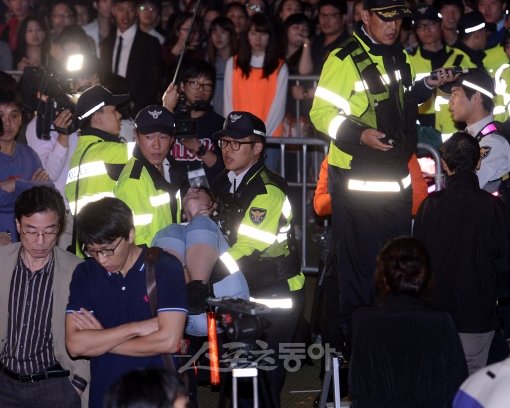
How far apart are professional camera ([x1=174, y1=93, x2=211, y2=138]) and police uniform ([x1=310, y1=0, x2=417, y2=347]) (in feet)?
5.15

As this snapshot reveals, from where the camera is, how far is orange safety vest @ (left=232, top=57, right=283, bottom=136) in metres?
11.9

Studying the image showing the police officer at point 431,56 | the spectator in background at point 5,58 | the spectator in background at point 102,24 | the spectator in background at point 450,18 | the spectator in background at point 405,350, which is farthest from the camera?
the spectator in background at point 102,24

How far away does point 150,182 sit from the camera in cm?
778

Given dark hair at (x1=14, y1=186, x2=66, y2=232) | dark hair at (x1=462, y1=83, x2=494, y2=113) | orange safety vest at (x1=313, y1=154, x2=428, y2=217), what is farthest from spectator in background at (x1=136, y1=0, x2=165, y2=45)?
dark hair at (x1=14, y1=186, x2=66, y2=232)

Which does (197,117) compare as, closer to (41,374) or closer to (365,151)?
(365,151)

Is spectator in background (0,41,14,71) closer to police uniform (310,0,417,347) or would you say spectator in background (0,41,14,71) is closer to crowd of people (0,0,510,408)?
crowd of people (0,0,510,408)

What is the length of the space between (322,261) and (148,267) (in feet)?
11.2

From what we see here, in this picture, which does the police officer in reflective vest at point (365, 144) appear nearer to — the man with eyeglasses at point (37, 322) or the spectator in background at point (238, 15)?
the man with eyeglasses at point (37, 322)

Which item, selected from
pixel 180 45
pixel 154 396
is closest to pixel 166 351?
pixel 154 396

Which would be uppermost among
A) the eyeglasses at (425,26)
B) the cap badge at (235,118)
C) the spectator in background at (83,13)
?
the spectator in background at (83,13)

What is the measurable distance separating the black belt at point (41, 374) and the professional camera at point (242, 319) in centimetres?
104

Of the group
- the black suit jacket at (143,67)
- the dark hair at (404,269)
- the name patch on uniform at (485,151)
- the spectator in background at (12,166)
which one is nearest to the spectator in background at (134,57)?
the black suit jacket at (143,67)

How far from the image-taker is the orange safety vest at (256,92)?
11898mm

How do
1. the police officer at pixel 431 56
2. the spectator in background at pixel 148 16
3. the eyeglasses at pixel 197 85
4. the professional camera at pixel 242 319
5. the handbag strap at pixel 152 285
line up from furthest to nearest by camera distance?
the spectator in background at pixel 148 16 → the police officer at pixel 431 56 → the eyeglasses at pixel 197 85 → the handbag strap at pixel 152 285 → the professional camera at pixel 242 319
